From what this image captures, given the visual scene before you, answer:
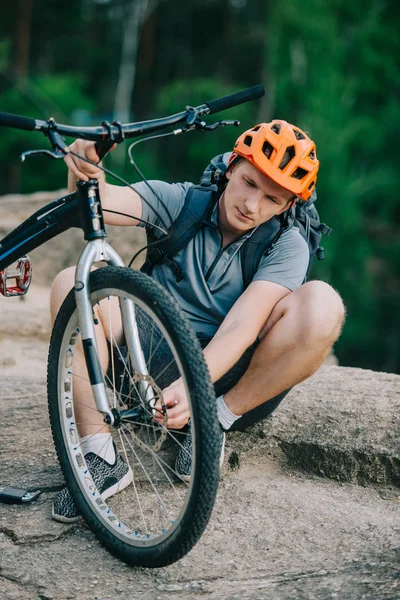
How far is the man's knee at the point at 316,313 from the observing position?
7.96ft

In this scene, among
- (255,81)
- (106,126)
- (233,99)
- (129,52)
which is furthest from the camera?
(255,81)

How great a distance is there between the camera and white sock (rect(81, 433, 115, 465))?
2408 mm

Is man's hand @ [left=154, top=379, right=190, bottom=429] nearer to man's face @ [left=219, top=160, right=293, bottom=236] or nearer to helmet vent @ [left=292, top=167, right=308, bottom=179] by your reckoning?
man's face @ [left=219, top=160, right=293, bottom=236]

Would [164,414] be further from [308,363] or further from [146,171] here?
[146,171]

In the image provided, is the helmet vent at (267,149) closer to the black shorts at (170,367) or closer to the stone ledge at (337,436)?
the black shorts at (170,367)

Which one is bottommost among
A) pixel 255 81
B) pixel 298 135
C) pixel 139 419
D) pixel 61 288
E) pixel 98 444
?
pixel 98 444

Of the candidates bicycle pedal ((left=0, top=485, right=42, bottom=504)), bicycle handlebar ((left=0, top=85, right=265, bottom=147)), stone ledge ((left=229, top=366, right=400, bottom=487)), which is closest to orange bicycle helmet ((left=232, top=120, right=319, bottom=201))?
bicycle handlebar ((left=0, top=85, right=265, bottom=147))

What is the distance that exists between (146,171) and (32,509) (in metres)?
17.8

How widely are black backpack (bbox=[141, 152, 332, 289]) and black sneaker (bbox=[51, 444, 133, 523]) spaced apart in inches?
25.2

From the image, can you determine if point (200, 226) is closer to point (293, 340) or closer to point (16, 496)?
point (293, 340)

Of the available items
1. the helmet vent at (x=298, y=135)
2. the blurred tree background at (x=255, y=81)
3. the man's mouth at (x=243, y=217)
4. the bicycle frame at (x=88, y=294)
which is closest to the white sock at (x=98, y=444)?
the bicycle frame at (x=88, y=294)

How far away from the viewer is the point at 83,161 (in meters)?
2.16

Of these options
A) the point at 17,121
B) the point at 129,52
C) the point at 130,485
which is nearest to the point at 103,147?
the point at 17,121

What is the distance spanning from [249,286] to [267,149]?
442 millimetres
